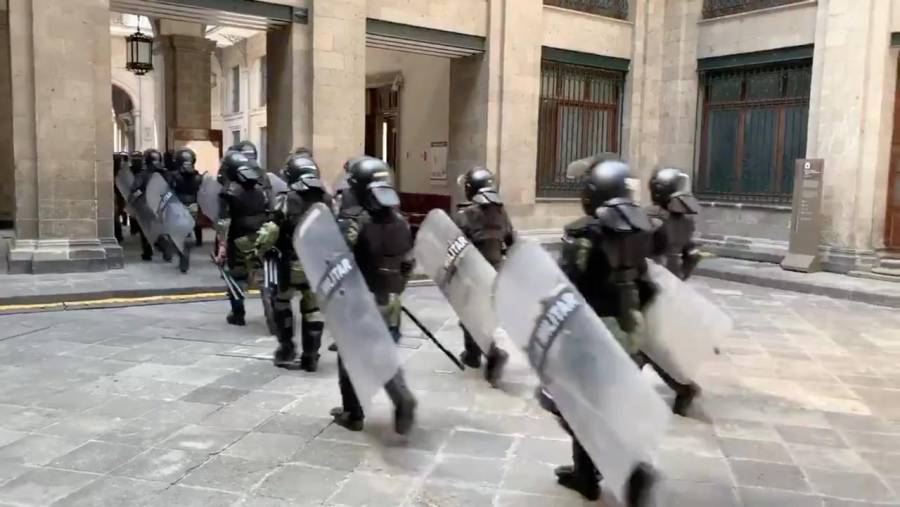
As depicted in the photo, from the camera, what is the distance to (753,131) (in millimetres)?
12664

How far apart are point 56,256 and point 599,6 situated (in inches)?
371

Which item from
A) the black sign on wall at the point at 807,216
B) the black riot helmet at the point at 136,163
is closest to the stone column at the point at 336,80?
the black riot helmet at the point at 136,163

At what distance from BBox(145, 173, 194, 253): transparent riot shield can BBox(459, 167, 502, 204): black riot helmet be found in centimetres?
480

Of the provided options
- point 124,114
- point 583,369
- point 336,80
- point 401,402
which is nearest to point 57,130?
point 336,80

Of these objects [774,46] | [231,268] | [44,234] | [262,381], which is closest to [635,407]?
[262,381]

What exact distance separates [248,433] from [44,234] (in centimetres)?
607

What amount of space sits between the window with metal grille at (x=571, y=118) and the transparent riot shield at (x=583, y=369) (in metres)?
10.0

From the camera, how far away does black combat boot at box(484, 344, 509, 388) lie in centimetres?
532

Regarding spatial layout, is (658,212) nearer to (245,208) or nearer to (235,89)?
(245,208)

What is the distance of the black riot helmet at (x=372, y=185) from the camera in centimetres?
412

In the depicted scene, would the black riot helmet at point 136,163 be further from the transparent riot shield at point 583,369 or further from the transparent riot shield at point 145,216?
the transparent riot shield at point 583,369

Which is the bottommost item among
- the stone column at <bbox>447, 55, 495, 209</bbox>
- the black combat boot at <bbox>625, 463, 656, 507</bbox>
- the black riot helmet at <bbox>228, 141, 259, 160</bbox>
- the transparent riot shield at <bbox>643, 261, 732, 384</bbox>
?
the black combat boot at <bbox>625, 463, 656, 507</bbox>

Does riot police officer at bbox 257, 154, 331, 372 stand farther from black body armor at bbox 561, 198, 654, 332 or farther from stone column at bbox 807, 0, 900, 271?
stone column at bbox 807, 0, 900, 271

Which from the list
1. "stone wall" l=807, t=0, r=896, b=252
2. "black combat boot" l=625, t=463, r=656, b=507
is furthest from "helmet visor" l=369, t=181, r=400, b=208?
"stone wall" l=807, t=0, r=896, b=252
